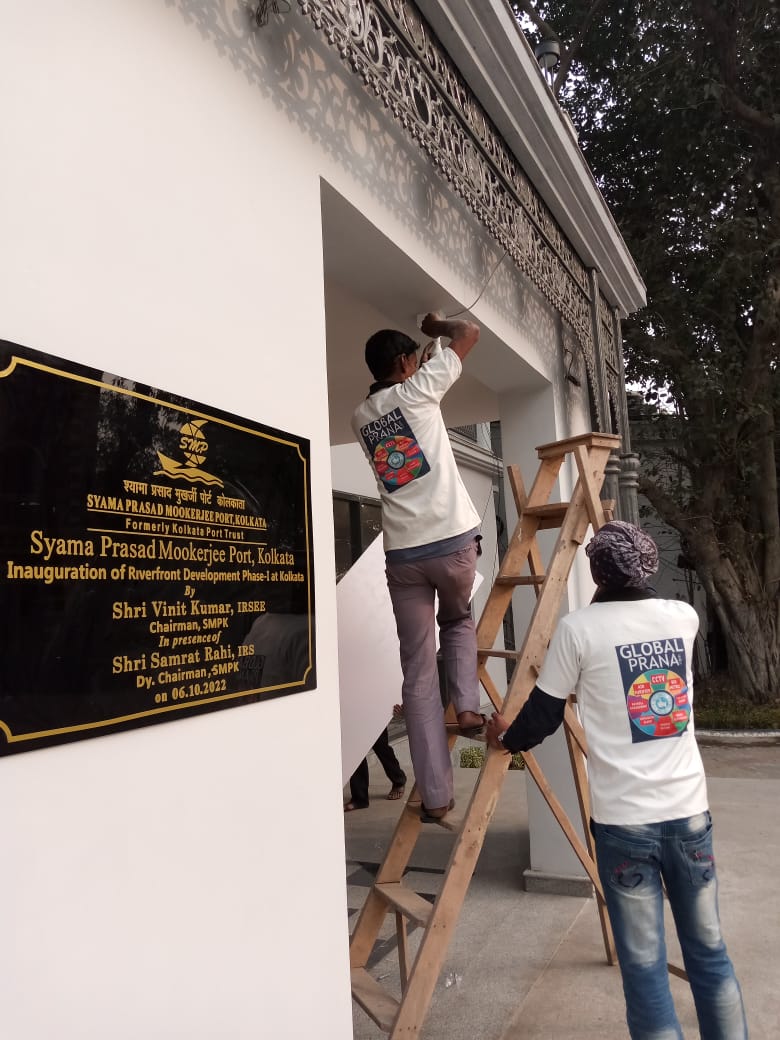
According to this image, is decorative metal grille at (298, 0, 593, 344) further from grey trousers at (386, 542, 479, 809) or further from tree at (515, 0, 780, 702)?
tree at (515, 0, 780, 702)

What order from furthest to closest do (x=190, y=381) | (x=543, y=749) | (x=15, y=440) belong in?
(x=543, y=749) < (x=190, y=381) < (x=15, y=440)

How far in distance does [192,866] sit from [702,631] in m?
14.5

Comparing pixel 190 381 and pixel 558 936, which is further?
pixel 558 936

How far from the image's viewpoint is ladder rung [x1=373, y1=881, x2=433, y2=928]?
2.85 metres

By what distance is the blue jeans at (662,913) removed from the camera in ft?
8.00

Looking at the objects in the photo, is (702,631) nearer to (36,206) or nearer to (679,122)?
(679,122)

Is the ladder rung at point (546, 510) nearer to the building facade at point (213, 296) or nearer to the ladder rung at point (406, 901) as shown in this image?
the building facade at point (213, 296)

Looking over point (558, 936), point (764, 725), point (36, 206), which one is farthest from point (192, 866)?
point (764, 725)

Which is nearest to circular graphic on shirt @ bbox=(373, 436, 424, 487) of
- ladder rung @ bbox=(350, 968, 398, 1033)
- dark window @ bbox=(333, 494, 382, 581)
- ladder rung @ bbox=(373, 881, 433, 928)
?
ladder rung @ bbox=(373, 881, 433, 928)

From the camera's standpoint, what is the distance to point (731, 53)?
1038 centimetres

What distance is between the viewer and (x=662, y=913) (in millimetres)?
2453

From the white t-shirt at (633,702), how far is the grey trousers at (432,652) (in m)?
0.56

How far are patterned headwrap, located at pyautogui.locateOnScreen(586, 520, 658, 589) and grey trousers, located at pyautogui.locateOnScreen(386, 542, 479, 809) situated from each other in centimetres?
57

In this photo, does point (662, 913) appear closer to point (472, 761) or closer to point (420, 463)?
point (420, 463)
